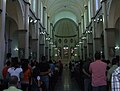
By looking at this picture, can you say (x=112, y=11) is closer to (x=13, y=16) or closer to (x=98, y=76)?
(x=13, y=16)

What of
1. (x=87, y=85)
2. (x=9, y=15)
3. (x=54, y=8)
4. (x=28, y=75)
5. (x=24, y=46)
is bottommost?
(x=87, y=85)

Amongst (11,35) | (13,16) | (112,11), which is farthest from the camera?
(11,35)

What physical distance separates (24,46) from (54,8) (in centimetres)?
2858

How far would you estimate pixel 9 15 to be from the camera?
21.3 meters

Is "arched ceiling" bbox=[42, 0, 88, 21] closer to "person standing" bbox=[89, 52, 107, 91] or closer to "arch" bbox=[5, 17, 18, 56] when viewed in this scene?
"arch" bbox=[5, 17, 18, 56]

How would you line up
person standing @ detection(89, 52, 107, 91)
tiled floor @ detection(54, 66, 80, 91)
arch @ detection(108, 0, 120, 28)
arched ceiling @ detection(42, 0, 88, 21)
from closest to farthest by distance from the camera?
person standing @ detection(89, 52, 107, 91) < tiled floor @ detection(54, 66, 80, 91) < arch @ detection(108, 0, 120, 28) < arched ceiling @ detection(42, 0, 88, 21)

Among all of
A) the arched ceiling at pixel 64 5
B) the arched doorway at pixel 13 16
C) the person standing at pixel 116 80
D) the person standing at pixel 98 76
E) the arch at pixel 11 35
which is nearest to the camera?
the person standing at pixel 116 80

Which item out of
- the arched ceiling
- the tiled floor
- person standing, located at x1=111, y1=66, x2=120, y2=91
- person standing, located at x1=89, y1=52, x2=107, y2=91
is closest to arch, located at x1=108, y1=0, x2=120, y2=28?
the tiled floor

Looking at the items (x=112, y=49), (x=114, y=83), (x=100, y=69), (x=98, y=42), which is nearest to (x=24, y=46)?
(x=112, y=49)

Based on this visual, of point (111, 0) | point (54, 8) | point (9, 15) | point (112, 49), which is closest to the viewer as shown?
point (111, 0)

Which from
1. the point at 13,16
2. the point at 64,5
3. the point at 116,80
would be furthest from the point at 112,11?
the point at 64,5

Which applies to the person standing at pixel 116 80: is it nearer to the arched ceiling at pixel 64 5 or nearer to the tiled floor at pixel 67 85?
the tiled floor at pixel 67 85

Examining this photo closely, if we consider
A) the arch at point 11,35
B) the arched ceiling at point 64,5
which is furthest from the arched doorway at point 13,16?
the arched ceiling at point 64,5

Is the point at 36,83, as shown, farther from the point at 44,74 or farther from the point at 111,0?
the point at 111,0
